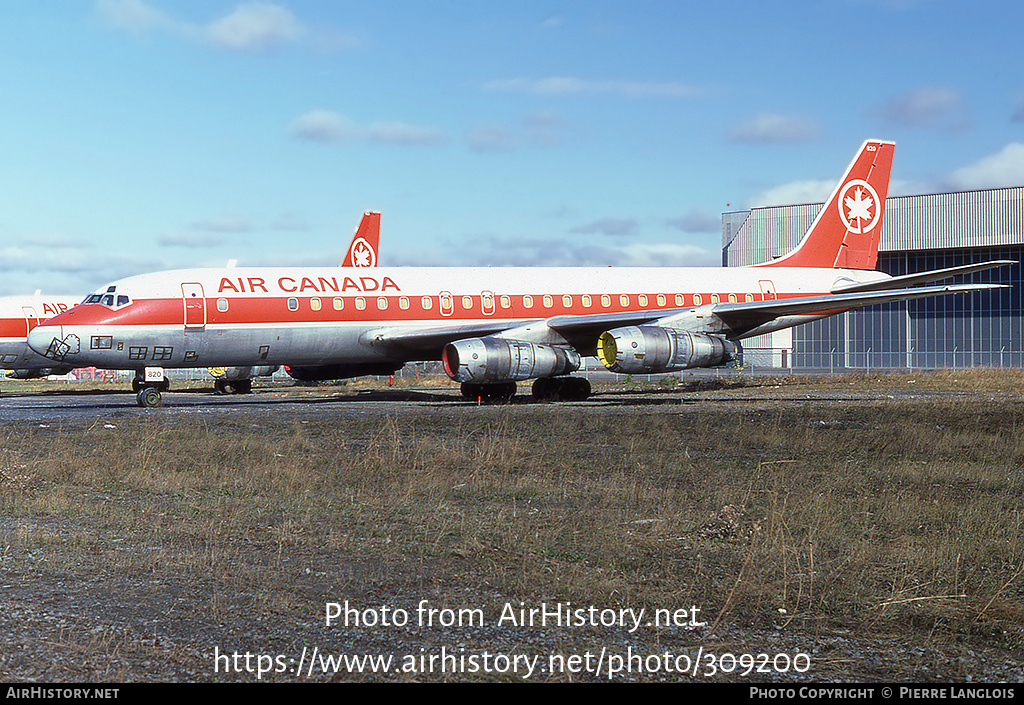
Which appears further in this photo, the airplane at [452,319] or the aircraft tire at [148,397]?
the aircraft tire at [148,397]

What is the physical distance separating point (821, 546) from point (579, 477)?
400 cm

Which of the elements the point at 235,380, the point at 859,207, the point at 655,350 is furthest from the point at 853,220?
the point at 235,380

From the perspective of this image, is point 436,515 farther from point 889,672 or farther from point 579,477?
point 889,672

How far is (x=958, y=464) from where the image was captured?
11688 millimetres

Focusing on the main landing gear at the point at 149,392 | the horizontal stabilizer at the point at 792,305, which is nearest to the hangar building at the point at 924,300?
the horizontal stabilizer at the point at 792,305

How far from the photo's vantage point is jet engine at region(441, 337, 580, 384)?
24172 mm

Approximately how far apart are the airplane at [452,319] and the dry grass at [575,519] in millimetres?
8518

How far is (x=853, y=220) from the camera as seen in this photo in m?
33.6

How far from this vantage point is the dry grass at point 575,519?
6188 mm

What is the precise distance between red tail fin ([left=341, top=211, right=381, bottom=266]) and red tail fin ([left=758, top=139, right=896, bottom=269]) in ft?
54.8

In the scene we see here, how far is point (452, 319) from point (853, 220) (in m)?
14.4

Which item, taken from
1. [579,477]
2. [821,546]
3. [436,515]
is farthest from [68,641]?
[579,477]

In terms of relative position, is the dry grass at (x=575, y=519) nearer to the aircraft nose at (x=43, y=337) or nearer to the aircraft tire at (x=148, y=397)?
the aircraft nose at (x=43, y=337)

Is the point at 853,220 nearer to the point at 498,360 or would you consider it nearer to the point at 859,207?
the point at 859,207
